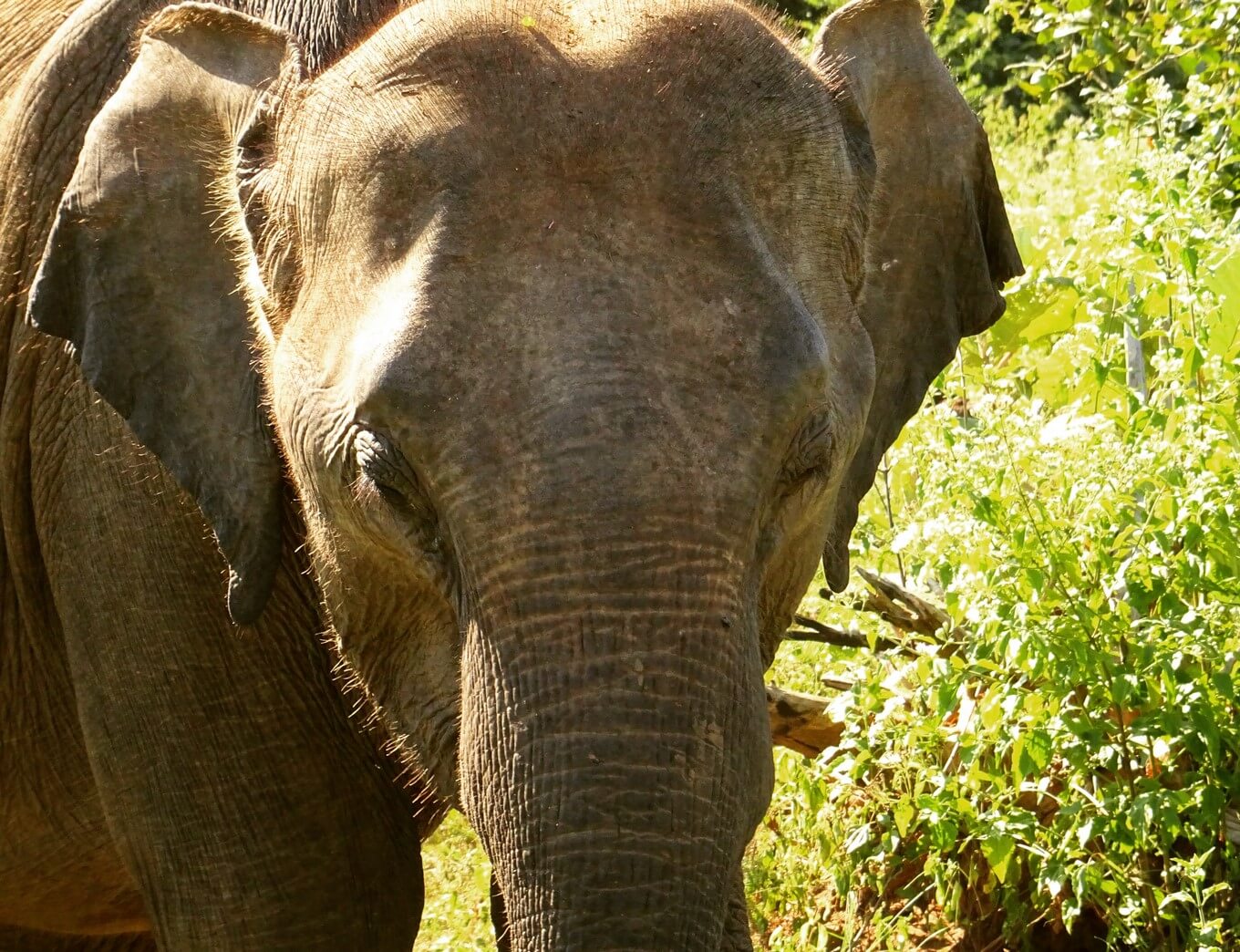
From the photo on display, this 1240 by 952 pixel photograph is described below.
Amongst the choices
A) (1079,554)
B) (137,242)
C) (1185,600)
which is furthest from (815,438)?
(1185,600)

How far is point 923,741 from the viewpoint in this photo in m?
4.68

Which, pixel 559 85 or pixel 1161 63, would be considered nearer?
pixel 559 85

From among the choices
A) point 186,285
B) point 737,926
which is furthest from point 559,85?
point 737,926

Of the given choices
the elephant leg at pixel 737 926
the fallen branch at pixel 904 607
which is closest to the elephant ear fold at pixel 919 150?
the elephant leg at pixel 737 926

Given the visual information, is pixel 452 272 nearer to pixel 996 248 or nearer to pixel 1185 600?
pixel 996 248

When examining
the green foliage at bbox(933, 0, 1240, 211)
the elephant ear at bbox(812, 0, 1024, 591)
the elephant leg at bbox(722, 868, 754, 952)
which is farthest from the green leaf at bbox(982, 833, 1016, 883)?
the green foliage at bbox(933, 0, 1240, 211)

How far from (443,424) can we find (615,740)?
19.9 inches

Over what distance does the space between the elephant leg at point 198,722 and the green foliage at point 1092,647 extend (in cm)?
129

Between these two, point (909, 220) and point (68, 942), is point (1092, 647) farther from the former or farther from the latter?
point (68, 942)

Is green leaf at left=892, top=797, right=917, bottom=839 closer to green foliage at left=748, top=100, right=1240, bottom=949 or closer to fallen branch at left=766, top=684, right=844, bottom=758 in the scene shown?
green foliage at left=748, top=100, right=1240, bottom=949

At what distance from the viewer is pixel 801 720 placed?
540 cm

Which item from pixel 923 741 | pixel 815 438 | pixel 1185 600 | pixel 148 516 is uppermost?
pixel 815 438

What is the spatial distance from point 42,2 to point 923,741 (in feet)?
7.96

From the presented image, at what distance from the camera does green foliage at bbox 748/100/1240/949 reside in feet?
13.6
